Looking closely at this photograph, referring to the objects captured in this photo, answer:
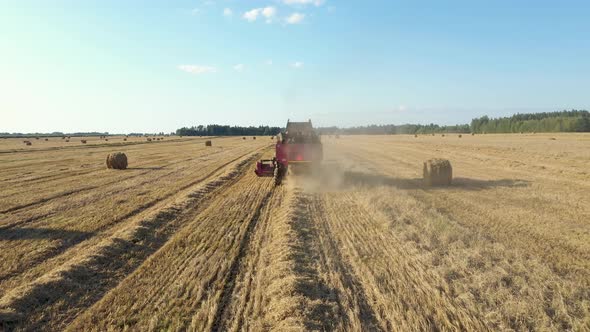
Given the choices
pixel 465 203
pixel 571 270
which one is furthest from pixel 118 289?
pixel 465 203

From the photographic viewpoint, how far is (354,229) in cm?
832

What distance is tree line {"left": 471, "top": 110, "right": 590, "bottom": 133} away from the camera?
289ft

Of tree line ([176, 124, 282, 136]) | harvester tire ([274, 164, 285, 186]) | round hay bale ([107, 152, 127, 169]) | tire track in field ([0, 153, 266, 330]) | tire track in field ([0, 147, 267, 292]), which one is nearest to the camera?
tire track in field ([0, 153, 266, 330])

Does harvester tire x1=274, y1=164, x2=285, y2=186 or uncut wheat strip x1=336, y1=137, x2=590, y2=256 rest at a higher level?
harvester tire x1=274, y1=164, x2=285, y2=186

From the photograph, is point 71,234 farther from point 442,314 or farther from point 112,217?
point 442,314

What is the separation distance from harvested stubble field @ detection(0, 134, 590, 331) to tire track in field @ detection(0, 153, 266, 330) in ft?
0.08

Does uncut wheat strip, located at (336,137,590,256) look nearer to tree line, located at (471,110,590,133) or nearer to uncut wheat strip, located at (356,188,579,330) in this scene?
uncut wheat strip, located at (356,188,579,330)

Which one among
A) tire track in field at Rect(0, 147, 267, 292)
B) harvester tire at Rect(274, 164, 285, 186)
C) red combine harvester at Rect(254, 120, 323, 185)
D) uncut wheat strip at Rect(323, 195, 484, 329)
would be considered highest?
red combine harvester at Rect(254, 120, 323, 185)

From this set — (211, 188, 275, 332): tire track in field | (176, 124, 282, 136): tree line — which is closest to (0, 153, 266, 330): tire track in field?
(211, 188, 275, 332): tire track in field

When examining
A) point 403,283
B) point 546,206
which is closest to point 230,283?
point 403,283

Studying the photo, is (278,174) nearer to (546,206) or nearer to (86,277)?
(546,206)

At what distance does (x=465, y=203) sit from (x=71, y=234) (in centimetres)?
1040

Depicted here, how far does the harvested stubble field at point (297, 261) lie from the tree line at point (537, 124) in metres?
95.5

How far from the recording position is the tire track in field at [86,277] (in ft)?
15.4
